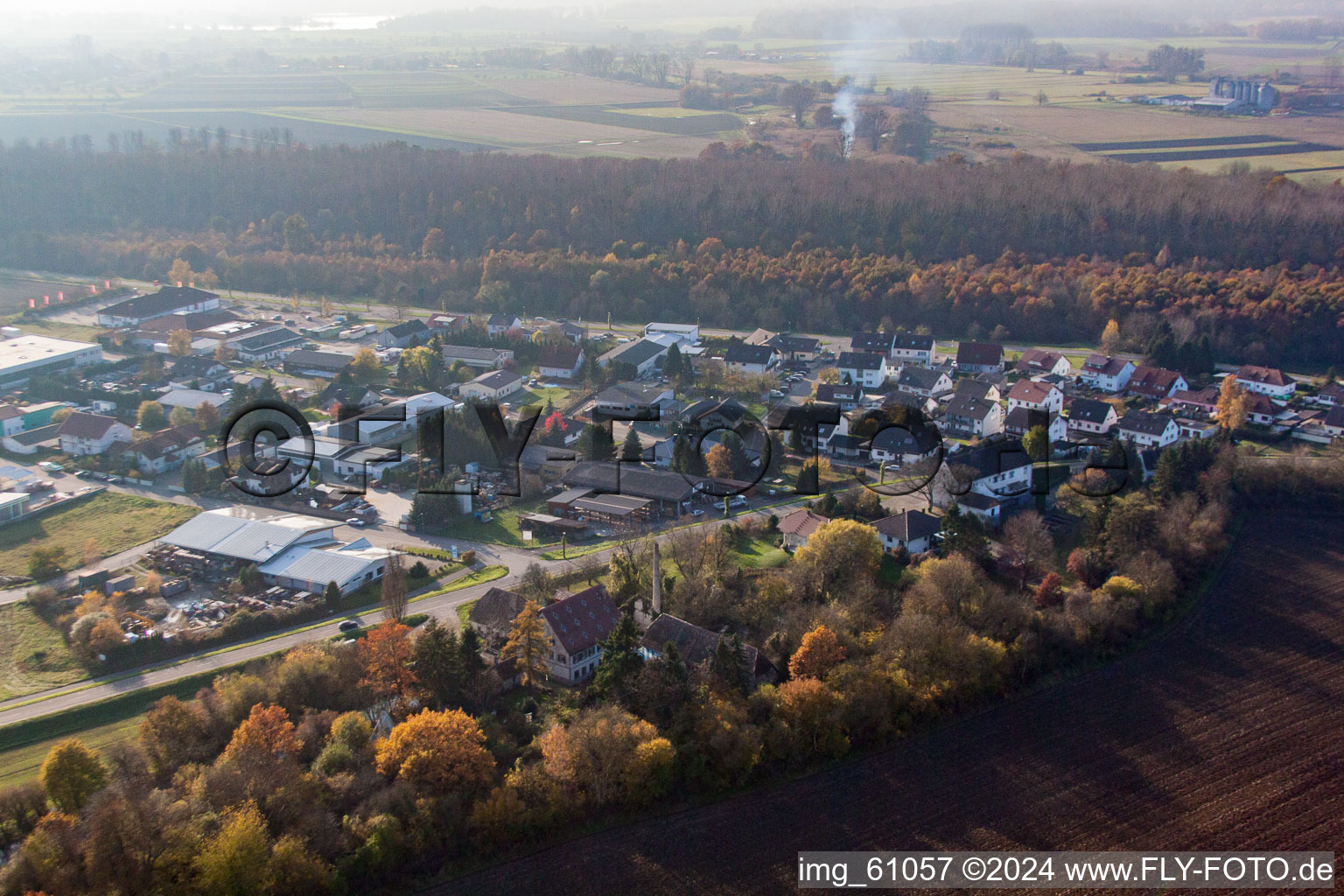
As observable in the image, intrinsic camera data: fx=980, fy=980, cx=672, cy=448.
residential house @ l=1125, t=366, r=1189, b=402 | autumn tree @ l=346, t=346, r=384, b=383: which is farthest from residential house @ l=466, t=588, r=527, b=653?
residential house @ l=1125, t=366, r=1189, b=402

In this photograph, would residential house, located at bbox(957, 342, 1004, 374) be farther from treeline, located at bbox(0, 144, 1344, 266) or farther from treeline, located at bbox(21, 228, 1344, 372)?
treeline, located at bbox(0, 144, 1344, 266)

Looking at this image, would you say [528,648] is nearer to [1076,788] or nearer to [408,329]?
[1076,788]

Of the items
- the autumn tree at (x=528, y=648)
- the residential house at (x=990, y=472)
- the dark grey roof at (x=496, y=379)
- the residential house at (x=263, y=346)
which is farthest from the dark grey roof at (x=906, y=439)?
the residential house at (x=263, y=346)

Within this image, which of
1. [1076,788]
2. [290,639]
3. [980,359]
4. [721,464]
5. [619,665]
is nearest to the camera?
[1076,788]

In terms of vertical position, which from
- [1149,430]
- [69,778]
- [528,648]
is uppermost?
[1149,430]

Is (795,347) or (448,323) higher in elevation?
(448,323)

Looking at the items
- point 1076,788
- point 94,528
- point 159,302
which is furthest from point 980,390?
point 159,302

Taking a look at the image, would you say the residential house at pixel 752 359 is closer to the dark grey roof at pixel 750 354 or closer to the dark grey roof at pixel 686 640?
the dark grey roof at pixel 750 354
